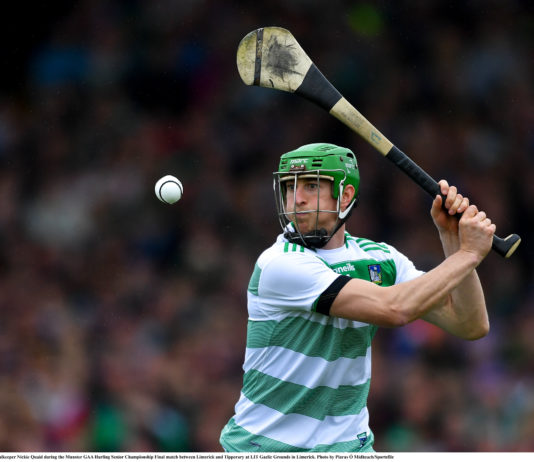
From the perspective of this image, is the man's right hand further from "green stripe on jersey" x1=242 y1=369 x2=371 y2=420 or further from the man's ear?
"green stripe on jersey" x1=242 y1=369 x2=371 y2=420

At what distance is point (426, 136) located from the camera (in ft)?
26.6

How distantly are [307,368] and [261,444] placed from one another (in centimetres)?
37

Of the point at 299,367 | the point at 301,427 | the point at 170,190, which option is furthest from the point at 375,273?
the point at 170,190

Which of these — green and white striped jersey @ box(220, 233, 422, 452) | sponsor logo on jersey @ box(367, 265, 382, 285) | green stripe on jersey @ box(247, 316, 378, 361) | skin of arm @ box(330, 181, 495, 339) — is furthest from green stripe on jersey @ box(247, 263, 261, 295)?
sponsor logo on jersey @ box(367, 265, 382, 285)

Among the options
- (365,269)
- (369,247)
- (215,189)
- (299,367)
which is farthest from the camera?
(215,189)

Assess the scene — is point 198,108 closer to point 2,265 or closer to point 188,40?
point 188,40

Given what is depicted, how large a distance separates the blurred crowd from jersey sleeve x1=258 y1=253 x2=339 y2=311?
3.64 m

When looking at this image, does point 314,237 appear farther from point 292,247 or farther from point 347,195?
point 347,195

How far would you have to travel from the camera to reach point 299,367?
3418 mm

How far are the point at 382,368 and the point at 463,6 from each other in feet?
12.1

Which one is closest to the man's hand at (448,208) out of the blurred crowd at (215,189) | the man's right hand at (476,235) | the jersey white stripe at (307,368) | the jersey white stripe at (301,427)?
the man's right hand at (476,235)

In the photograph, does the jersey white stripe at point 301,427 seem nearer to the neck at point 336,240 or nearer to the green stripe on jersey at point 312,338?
the green stripe on jersey at point 312,338

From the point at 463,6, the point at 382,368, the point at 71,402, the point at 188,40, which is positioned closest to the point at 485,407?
the point at 382,368

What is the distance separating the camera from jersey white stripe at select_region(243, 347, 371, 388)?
341 cm
